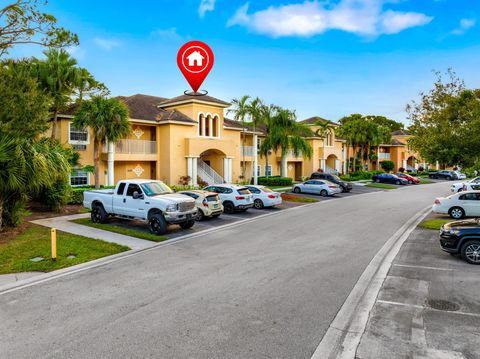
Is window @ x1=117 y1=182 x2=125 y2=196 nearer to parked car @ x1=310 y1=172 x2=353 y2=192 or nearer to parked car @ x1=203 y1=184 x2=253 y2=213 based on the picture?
parked car @ x1=203 y1=184 x2=253 y2=213

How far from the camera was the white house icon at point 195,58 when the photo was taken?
1449 centimetres

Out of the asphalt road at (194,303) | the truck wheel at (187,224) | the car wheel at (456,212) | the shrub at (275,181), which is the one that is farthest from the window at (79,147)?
the car wheel at (456,212)

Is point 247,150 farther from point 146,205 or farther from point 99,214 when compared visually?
point 146,205

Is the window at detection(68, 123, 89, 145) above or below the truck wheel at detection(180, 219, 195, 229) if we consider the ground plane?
above

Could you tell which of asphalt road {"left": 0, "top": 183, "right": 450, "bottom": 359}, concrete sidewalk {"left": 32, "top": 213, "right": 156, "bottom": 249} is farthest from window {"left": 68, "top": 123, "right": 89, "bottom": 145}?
asphalt road {"left": 0, "top": 183, "right": 450, "bottom": 359}

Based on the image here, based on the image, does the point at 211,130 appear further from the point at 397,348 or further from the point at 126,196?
the point at 397,348

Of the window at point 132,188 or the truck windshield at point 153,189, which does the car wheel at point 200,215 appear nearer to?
the truck windshield at point 153,189

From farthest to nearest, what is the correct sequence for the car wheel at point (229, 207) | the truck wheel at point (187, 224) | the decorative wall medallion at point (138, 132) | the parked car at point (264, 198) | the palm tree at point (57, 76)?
the decorative wall medallion at point (138, 132) → the parked car at point (264, 198) → the palm tree at point (57, 76) → the car wheel at point (229, 207) → the truck wheel at point (187, 224)

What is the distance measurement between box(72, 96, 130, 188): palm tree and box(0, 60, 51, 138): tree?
6.98m

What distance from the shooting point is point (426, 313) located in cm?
756

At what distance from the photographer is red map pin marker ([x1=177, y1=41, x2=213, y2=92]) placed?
14406 millimetres

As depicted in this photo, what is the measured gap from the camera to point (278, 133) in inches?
1543

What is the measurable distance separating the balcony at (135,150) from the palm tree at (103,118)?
259 centimetres

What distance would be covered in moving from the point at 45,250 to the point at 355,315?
1021cm
